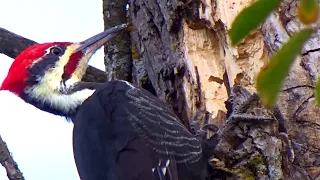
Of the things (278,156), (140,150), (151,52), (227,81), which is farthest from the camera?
(151,52)

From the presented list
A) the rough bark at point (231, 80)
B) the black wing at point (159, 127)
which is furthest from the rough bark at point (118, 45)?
the black wing at point (159, 127)

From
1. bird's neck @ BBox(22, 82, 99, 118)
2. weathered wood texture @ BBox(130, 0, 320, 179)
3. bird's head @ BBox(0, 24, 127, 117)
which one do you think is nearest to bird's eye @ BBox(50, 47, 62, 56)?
bird's head @ BBox(0, 24, 127, 117)

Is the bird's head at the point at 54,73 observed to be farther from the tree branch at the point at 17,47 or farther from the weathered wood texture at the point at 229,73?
the weathered wood texture at the point at 229,73

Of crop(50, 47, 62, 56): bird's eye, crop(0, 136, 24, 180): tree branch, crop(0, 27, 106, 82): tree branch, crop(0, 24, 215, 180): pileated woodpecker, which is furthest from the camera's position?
crop(50, 47, 62, 56): bird's eye

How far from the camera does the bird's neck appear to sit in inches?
93.7

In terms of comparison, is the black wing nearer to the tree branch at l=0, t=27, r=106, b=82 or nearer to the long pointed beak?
the long pointed beak

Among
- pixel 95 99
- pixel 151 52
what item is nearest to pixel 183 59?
pixel 151 52

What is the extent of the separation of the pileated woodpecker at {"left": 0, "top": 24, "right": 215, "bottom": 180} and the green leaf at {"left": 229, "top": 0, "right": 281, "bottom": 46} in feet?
5.09

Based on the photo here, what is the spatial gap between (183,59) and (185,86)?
12 centimetres

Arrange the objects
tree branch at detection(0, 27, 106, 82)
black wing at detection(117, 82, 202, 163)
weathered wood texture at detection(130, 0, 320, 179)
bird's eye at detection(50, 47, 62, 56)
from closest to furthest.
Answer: weathered wood texture at detection(130, 0, 320, 179)
black wing at detection(117, 82, 202, 163)
tree branch at detection(0, 27, 106, 82)
bird's eye at detection(50, 47, 62, 56)

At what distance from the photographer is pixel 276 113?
1.86 metres

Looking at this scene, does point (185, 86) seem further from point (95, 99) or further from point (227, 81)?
point (95, 99)

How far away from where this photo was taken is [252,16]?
325mm

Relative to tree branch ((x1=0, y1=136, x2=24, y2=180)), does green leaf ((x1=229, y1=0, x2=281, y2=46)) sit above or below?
above
